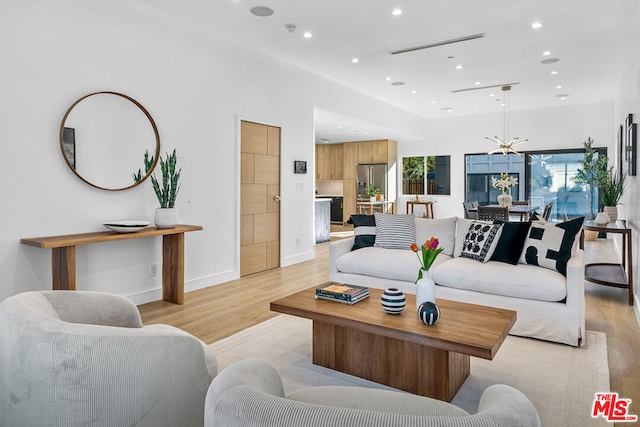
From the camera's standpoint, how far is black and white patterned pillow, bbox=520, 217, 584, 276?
3287 mm

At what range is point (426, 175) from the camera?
11.2 meters

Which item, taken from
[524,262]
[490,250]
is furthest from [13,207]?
[524,262]

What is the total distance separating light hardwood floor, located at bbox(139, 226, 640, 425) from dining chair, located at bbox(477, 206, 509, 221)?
1.69 metres

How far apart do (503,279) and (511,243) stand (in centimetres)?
44

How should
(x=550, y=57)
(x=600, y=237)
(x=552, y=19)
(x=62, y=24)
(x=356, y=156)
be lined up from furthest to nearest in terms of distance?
1. (x=356, y=156)
2. (x=600, y=237)
3. (x=550, y=57)
4. (x=552, y=19)
5. (x=62, y=24)

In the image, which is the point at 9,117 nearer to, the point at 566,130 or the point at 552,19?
the point at 552,19

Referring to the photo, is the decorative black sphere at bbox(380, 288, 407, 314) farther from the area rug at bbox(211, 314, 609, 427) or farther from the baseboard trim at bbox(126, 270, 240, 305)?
the baseboard trim at bbox(126, 270, 240, 305)

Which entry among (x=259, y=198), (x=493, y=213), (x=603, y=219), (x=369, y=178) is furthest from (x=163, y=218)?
(x=369, y=178)

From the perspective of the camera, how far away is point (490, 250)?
12.0 ft

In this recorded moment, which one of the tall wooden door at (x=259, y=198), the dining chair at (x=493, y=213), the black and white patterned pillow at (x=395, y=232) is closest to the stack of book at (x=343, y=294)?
the black and white patterned pillow at (x=395, y=232)

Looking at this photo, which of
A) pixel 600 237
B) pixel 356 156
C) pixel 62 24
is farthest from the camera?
pixel 356 156

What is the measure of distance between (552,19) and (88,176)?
16.0 feet

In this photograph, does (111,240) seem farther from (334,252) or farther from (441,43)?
(441,43)

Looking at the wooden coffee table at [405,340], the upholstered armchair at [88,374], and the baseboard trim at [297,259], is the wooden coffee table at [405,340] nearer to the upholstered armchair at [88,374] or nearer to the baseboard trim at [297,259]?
the upholstered armchair at [88,374]
